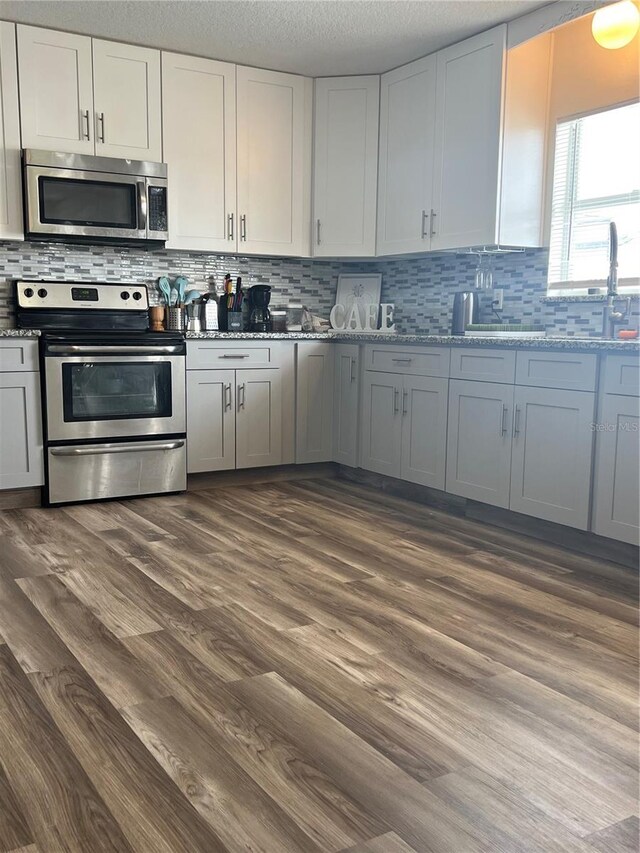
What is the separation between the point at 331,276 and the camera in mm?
5234

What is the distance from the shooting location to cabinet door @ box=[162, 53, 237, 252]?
14.0 ft

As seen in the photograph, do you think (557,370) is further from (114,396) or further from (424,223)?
(114,396)

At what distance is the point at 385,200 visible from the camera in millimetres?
4570

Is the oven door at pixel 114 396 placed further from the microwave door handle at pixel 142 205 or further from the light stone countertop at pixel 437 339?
the microwave door handle at pixel 142 205

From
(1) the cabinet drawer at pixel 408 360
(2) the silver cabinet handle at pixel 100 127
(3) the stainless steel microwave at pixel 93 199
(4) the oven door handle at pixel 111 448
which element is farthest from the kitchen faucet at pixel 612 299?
(2) the silver cabinet handle at pixel 100 127

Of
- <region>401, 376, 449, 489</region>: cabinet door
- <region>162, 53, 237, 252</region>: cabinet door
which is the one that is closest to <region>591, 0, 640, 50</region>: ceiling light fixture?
<region>401, 376, 449, 489</region>: cabinet door

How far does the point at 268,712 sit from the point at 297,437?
9.23 ft

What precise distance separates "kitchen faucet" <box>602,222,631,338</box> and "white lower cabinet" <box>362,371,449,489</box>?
79 centimetres

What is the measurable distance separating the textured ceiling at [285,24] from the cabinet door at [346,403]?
162cm

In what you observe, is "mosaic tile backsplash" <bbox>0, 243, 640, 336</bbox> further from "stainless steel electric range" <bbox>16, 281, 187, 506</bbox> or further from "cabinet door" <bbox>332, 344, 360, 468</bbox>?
"cabinet door" <bbox>332, 344, 360, 468</bbox>

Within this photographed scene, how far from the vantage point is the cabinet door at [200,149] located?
4277 millimetres

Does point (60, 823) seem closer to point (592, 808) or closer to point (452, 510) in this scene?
point (592, 808)

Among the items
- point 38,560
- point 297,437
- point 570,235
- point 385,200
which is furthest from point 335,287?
point 38,560

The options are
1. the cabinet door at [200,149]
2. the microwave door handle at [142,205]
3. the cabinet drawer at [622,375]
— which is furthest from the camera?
the cabinet door at [200,149]
